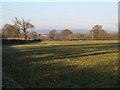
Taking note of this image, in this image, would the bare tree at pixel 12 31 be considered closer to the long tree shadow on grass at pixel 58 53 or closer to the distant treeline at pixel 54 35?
the distant treeline at pixel 54 35

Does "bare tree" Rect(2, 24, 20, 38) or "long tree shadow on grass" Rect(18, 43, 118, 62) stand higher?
"bare tree" Rect(2, 24, 20, 38)

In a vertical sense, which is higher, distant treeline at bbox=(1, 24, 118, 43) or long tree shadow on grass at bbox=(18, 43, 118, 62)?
distant treeline at bbox=(1, 24, 118, 43)

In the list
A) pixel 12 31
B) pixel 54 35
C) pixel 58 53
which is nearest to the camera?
pixel 58 53

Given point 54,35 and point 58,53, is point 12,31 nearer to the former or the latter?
point 54,35

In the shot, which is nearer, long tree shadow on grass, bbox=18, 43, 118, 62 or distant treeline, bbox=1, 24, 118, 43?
long tree shadow on grass, bbox=18, 43, 118, 62

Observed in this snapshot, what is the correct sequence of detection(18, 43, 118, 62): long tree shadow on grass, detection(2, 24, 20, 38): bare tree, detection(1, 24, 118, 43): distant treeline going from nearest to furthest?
detection(18, 43, 118, 62): long tree shadow on grass → detection(2, 24, 20, 38): bare tree → detection(1, 24, 118, 43): distant treeline

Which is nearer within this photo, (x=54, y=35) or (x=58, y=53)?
(x=58, y=53)

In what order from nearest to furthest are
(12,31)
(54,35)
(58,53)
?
1. (58,53)
2. (12,31)
3. (54,35)

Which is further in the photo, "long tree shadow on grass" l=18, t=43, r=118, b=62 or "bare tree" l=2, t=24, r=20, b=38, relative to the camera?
"bare tree" l=2, t=24, r=20, b=38

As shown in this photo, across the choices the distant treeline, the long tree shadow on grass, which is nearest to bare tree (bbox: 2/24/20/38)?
the distant treeline

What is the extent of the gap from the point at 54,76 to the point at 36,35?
6240 centimetres

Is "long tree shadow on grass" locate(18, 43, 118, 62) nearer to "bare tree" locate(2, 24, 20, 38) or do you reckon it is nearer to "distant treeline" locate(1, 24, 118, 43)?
"bare tree" locate(2, 24, 20, 38)

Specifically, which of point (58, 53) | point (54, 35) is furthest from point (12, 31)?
point (58, 53)

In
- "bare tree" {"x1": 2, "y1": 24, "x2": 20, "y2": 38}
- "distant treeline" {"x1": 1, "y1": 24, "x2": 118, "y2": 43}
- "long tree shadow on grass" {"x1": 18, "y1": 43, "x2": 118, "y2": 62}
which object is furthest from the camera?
"distant treeline" {"x1": 1, "y1": 24, "x2": 118, "y2": 43}
